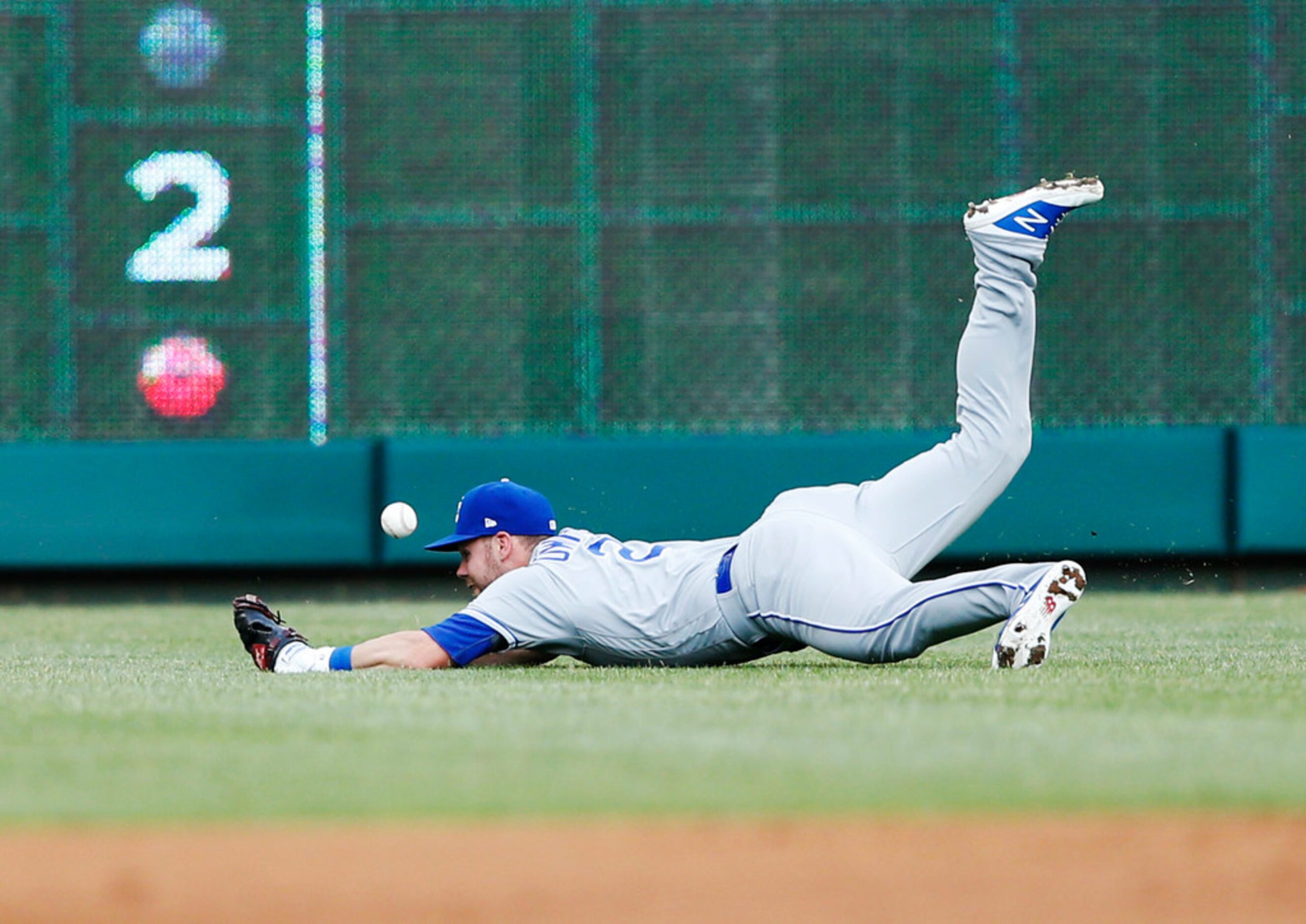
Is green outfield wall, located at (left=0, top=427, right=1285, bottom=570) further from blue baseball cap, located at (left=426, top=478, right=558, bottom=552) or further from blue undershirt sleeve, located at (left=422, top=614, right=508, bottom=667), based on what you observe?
blue undershirt sleeve, located at (left=422, top=614, right=508, bottom=667)

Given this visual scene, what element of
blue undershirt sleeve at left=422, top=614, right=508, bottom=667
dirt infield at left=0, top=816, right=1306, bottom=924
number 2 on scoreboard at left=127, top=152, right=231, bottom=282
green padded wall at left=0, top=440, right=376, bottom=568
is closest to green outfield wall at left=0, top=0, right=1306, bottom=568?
number 2 on scoreboard at left=127, top=152, right=231, bottom=282

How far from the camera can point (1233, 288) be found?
929 cm

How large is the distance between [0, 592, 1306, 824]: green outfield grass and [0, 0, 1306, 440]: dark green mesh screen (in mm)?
4279

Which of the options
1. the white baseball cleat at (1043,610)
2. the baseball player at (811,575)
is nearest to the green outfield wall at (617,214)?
the baseball player at (811,575)

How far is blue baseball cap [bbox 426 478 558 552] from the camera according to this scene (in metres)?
4.88

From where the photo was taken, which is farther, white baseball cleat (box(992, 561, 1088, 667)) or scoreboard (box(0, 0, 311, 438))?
scoreboard (box(0, 0, 311, 438))

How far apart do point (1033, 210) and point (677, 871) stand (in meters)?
2.89

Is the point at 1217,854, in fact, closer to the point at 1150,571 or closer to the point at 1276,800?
the point at 1276,800

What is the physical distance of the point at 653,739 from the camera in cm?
314

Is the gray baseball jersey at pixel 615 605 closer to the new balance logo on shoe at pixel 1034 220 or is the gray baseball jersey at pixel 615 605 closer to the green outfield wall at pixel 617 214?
the new balance logo on shoe at pixel 1034 220

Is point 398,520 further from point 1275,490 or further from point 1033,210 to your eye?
point 1275,490

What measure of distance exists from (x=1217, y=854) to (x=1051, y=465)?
270 inches

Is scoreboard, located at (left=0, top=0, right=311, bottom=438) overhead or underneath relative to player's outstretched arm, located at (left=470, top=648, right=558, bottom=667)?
overhead

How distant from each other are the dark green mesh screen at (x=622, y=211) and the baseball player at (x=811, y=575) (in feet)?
14.5
